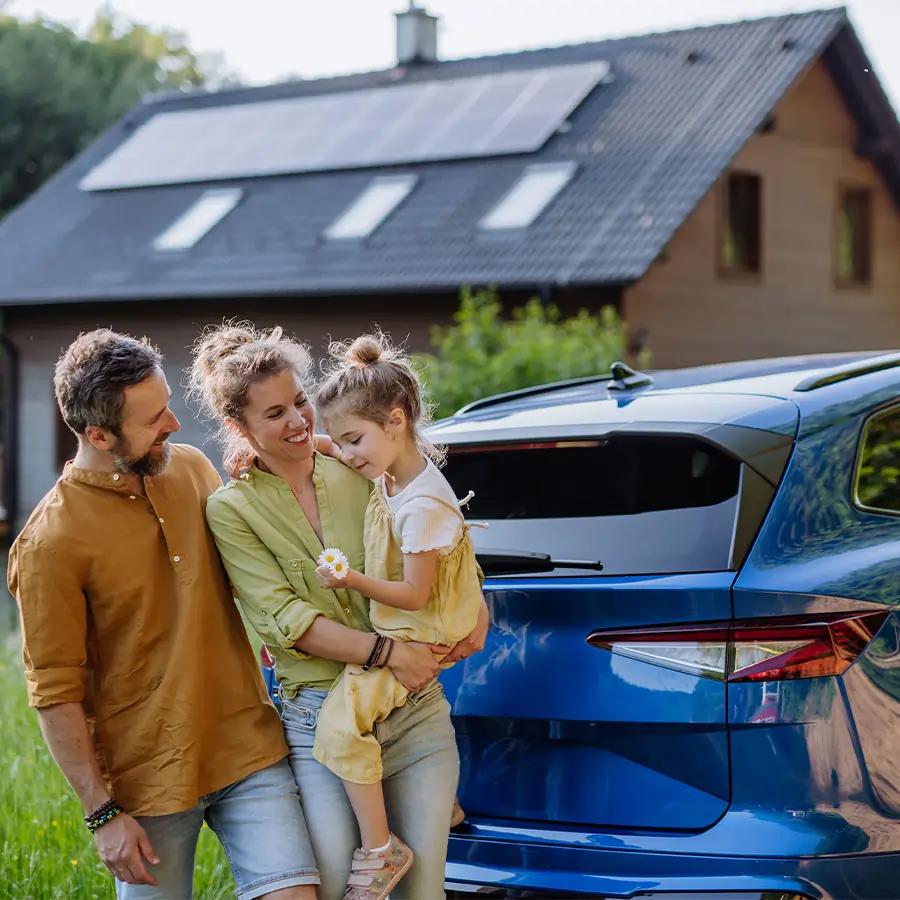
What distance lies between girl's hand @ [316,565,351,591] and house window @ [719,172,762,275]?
65.2ft

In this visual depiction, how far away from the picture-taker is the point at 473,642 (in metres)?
3.26

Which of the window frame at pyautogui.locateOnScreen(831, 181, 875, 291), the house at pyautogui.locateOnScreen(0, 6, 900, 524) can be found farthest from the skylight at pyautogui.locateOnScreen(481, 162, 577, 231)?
the window frame at pyautogui.locateOnScreen(831, 181, 875, 291)

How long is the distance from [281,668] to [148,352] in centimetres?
72

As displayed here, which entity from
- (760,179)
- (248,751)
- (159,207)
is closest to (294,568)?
(248,751)

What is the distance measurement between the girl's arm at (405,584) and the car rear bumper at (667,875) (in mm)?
710

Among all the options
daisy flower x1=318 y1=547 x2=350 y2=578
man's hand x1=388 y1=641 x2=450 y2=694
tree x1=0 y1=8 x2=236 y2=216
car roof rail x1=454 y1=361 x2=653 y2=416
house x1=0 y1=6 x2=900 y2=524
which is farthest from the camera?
tree x1=0 y1=8 x2=236 y2=216

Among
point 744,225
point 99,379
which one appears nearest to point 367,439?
point 99,379

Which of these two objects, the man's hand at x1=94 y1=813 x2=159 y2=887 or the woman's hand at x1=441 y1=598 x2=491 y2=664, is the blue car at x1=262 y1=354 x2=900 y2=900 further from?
the man's hand at x1=94 y1=813 x2=159 y2=887

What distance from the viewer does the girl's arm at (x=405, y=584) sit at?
9.98ft

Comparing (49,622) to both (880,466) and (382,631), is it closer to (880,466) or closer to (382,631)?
(382,631)

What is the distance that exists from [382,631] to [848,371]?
1494mm

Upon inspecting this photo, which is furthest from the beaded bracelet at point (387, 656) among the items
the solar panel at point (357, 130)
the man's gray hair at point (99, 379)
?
the solar panel at point (357, 130)

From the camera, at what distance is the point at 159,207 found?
25578 mm

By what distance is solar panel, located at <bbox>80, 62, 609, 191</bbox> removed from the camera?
2262cm
